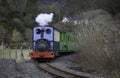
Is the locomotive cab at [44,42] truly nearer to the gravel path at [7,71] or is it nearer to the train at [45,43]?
the train at [45,43]

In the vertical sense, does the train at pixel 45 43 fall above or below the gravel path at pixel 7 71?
above

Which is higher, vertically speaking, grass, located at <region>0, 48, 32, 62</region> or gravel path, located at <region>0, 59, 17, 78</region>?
grass, located at <region>0, 48, 32, 62</region>

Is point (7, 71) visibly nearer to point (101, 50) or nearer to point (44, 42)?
point (101, 50)

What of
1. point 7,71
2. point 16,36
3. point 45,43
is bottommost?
point 7,71

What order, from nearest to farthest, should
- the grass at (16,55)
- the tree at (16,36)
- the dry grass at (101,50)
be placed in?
the dry grass at (101,50) < the grass at (16,55) < the tree at (16,36)

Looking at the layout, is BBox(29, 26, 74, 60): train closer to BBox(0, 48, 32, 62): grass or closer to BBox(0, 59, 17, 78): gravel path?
BBox(0, 48, 32, 62): grass

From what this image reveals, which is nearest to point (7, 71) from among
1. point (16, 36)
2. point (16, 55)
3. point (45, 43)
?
point (45, 43)

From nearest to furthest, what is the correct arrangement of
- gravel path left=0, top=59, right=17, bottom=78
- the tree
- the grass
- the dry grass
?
the dry grass → gravel path left=0, top=59, right=17, bottom=78 → the grass → the tree

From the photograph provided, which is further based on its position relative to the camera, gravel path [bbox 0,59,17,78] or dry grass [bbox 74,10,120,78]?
gravel path [bbox 0,59,17,78]

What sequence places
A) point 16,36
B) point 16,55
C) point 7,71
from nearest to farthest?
1. point 7,71
2. point 16,55
3. point 16,36

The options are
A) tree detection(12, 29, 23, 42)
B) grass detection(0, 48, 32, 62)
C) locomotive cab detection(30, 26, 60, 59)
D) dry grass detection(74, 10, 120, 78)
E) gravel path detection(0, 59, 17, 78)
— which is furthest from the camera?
tree detection(12, 29, 23, 42)

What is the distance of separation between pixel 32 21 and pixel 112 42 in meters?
40.2

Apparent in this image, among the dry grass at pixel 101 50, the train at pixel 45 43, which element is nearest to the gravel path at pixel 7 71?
the train at pixel 45 43

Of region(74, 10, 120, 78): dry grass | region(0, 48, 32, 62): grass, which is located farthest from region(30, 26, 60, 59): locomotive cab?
region(0, 48, 32, 62): grass
